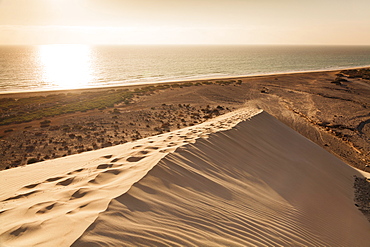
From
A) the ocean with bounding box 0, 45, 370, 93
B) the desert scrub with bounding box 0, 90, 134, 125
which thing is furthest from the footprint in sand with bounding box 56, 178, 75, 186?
the ocean with bounding box 0, 45, 370, 93

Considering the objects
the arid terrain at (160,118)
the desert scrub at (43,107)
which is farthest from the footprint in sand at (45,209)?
the desert scrub at (43,107)

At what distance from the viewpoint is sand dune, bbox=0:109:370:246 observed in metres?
2.60

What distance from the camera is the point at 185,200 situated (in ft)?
11.8

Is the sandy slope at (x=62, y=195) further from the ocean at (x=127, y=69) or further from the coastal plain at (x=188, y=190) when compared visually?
the ocean at (x=127, y=69)

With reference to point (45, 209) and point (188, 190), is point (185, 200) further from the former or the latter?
point (45, 209)

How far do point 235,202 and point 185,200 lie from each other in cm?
99

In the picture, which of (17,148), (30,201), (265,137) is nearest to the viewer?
(30,201)

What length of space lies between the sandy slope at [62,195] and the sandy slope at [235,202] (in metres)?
0.20

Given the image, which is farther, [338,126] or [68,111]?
[68,111]

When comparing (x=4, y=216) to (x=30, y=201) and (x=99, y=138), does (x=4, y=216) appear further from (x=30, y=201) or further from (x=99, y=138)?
(x=99, y=138)

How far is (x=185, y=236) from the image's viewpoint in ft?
9.07

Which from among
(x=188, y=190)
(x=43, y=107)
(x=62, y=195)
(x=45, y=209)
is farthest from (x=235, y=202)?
(x=43, y=107)

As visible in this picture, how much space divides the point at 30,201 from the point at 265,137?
708 centimetres

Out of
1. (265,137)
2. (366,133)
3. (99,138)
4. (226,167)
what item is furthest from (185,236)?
(366,133)
